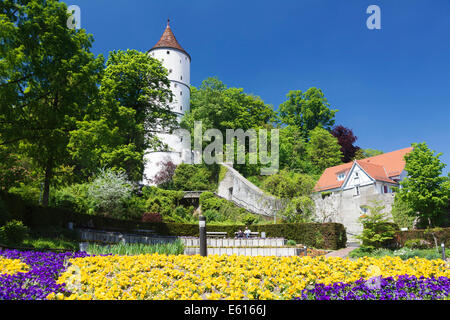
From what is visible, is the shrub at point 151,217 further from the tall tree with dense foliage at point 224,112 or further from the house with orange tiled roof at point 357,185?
the tall tree with dense foliage at point 224,112

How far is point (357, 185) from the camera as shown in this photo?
37.9 metres

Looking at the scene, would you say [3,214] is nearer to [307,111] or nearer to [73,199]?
[73,199]

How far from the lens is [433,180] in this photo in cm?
2520

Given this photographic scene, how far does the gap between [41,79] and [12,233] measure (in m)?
6.22

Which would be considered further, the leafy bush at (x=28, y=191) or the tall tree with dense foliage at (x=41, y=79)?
the leafy bush at (x=28, y=191)

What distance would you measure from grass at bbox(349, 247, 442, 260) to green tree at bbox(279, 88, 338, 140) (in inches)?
1408

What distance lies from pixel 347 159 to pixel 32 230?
44526 mm

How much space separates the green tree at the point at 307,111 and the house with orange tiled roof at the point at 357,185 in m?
11.9

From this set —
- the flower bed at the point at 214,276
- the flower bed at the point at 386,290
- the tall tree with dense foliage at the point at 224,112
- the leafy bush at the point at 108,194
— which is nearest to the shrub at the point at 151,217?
the leafy bush at the point at 108,194

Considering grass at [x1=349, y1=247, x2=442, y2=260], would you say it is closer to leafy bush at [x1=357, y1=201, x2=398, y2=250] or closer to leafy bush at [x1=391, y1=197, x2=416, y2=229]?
leafy bush at [x1=357, y1=201, x2=398, y2=250]

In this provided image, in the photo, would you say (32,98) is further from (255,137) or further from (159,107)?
(255,137)

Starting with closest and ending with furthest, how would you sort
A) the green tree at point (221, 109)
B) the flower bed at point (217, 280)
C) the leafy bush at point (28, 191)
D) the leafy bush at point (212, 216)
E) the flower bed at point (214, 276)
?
the flower bed at point (217, 280) < the flower bed at point (214, 276) < the leafy bush at point (28, 191) < the leafy bush at point (212, 216) < the green tree at point (221, 109)

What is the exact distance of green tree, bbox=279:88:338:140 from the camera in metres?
Answer: 53.0

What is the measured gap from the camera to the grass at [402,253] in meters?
14.9
